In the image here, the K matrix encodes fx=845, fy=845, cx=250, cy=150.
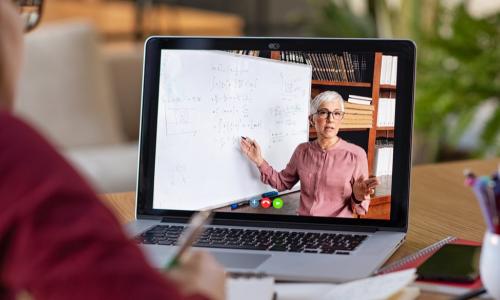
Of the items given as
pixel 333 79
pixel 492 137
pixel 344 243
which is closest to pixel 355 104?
pixel 333 79

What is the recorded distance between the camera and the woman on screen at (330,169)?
1173mm

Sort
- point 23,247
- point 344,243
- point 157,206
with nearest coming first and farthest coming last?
point 23,247 → point 344,243 → point 157,206

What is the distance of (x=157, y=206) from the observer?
1.25 m

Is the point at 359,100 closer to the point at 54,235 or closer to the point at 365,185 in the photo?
the point at 365,185

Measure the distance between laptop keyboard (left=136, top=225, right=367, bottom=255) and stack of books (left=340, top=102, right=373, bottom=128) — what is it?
15 centimetres

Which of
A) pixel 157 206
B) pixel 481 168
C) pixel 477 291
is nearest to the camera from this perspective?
pixel 477 291

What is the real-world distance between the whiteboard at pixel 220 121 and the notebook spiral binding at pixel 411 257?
22 cm

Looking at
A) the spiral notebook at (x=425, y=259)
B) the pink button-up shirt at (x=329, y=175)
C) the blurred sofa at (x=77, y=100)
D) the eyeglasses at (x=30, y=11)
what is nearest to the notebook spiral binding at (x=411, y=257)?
the spiral notebook at (x=425, y=259)

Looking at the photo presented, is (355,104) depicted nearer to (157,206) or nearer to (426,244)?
(426,244)

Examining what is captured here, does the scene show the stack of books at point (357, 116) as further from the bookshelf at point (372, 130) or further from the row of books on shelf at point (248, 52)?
the row of books on shelf at point (248, 52)

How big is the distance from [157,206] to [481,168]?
2.33ft

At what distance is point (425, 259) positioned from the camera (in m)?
1.07

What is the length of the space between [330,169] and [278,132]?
9 cm

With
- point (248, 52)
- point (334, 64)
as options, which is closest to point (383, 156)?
point (334, 64)
